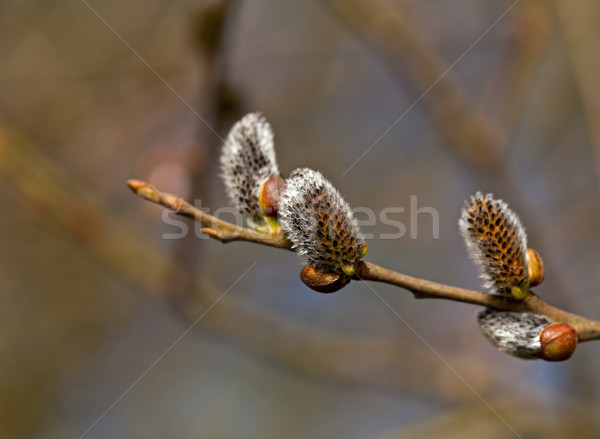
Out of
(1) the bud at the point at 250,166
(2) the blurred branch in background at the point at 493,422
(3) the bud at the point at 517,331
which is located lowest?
(2) the blurred branch in background at the point at 493,422

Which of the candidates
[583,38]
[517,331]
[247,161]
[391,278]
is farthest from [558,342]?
[583,38]

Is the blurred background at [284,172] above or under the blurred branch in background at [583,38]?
under

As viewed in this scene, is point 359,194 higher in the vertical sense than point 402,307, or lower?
higher

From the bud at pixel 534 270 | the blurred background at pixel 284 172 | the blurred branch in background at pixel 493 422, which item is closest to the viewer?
the bud at pixel 534 270

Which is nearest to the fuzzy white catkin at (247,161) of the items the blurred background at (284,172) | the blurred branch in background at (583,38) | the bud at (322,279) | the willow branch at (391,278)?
the willow branch at (391,278)

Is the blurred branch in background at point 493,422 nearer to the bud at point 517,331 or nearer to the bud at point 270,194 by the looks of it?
the bud at point 517,331

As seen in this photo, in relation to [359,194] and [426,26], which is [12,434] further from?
[426,26]

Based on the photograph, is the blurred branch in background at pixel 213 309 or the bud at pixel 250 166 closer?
the bud at pixel 250 166

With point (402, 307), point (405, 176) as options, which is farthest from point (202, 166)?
point (402, 307)
